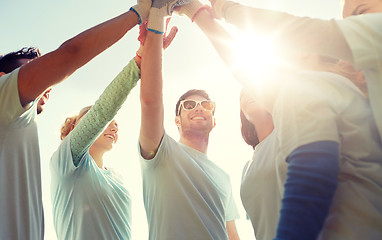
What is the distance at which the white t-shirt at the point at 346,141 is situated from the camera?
3.88ft

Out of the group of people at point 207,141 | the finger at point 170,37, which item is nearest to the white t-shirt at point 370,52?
the group of people at point 207,141

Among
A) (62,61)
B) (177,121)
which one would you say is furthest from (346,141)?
(177,121)

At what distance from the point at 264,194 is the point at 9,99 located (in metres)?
1.78

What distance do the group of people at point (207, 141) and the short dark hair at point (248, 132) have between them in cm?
2

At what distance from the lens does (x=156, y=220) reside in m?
2.88

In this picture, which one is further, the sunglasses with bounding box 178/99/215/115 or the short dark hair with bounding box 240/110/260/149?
the sunglasses with bounding box 178/99/215/115

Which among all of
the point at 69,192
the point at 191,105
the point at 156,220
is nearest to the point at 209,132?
the point at 191,105

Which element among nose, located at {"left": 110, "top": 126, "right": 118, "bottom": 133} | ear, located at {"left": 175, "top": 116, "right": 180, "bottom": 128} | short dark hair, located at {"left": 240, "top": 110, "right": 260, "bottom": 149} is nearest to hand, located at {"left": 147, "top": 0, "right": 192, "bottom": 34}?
short dark hair, located at {"left": 240, "top": 110, "right": 260, "bottom": 149}

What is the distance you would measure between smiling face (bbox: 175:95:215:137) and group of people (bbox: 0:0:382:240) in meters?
0.03

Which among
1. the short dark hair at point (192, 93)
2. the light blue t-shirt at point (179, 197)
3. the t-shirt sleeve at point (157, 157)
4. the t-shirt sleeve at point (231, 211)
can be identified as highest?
the short dark hair at point (192, 93)

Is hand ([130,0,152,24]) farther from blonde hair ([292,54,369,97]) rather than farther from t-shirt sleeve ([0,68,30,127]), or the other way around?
blonde hair ([292,54,369,97])

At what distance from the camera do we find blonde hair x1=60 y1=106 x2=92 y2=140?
12.7 feet

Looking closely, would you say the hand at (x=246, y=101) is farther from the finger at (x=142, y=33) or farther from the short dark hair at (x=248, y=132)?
the finger at (x=142, y=33)

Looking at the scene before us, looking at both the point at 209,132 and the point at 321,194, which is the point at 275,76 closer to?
the point at 321,194
